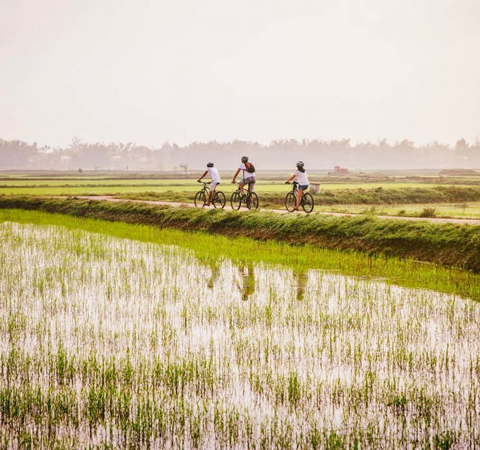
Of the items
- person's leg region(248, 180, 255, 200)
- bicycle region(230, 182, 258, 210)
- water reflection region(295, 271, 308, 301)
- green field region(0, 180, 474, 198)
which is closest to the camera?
water reflection region(295, 271, 308, 301)

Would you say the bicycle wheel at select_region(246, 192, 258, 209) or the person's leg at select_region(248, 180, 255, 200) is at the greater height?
the person's leg at select_region(248, 180, 255, 200)

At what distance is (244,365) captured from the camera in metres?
6.73

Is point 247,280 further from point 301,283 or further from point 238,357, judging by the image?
point 238,357

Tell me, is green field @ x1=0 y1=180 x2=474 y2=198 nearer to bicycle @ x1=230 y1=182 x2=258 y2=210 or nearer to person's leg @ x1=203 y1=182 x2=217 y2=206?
person's leg @ x1=203 y1=182 x2=217 y2=206

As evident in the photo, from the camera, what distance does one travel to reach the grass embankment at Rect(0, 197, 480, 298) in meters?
12.4

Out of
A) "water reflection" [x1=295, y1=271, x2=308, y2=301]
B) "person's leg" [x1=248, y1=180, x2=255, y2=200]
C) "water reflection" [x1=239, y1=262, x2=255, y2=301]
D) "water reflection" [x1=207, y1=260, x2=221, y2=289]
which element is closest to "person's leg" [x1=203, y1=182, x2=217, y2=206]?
"person's leg" [x1=248, y1=180, x2=255, y2=200]

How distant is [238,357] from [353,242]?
29.9ft

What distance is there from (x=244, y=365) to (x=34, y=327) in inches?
117

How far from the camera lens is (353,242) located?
15.7m

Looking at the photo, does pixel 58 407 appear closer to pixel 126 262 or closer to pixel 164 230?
pixel 126 262

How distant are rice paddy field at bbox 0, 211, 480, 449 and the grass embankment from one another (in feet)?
0.72

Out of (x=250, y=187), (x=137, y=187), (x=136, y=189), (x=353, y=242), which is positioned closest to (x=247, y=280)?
(x=353, y=242)

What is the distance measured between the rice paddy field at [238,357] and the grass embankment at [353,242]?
22 cm

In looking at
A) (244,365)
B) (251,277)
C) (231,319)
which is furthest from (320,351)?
(251,277)
